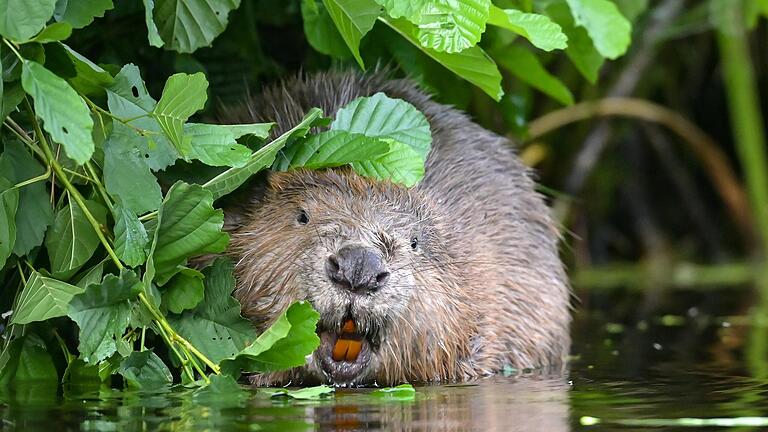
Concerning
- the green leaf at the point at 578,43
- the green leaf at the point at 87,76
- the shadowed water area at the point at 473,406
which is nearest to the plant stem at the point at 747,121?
the green leaf at the point at 578,43

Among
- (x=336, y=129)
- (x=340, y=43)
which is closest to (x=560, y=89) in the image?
(x=340, y=43)

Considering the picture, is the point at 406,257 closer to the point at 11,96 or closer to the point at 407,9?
the point at 407,9

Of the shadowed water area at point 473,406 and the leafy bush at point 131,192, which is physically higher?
the leafy bush at point 131,192

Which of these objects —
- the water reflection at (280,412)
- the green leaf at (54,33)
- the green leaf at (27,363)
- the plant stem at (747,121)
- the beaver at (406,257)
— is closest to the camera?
the water reflection at (280,412)

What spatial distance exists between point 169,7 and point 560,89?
1525 millimetres

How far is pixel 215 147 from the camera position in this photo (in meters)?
3.11

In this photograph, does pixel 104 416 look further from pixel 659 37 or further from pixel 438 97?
pixel 659 37

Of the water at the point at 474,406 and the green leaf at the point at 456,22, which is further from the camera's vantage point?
the green leaf at the point at 456,22

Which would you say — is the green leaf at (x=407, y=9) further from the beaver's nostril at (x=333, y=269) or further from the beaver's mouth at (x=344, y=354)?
the beaver's mouth at (x=344, y=354)

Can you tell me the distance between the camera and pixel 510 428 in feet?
8.83

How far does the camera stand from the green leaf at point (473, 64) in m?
3.55

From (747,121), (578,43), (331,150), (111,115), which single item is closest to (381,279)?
(331,150)

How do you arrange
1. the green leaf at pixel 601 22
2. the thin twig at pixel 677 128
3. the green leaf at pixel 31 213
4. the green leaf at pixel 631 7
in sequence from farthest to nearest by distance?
the thin twig at pixel 677 128 → the green leaf at pixel 631 7 → the green leaf at pixel 601 22 → the green leaf at pixel 31 213

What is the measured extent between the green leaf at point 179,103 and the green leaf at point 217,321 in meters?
0.44
